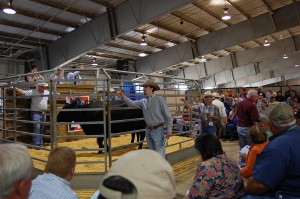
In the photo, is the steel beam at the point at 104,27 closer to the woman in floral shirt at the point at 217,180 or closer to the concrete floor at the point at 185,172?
the concrete floor at the point at 185,172

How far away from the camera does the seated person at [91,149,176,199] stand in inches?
35.5

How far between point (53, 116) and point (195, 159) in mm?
3487

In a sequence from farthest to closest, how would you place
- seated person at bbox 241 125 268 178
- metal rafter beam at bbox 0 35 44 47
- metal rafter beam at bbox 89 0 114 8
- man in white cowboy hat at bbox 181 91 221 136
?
metal rafter beam at bbox 0 35 44 47, metal rafter beam at bbox 89 0 114 8, man in white cowboy hat at bbox 181 91 221 136, seated person at bbox 241 125 268 178

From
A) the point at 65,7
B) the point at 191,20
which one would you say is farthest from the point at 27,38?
the point at 191,20

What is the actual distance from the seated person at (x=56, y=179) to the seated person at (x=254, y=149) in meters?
2.11

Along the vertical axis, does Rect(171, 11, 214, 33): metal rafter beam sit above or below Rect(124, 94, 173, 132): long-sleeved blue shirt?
above

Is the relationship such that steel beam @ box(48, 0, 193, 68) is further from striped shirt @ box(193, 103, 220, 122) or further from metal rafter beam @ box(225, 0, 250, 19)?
metal rafter beam @ box(225, 0, 250, 19)

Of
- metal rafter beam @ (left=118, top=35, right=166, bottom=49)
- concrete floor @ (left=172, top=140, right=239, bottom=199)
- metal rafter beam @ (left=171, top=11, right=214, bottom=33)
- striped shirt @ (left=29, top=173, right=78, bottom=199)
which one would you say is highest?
metal rafter beam @ (left=171, top=11, right=214, bottom=33)

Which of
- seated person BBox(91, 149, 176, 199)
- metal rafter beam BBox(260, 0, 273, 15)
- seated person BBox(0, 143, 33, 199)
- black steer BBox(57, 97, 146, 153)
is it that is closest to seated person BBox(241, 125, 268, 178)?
seated person BBox(91, 149, 176, 199)

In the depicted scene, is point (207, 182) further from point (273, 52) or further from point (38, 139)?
point (273, 52)

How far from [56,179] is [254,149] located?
2393 mm

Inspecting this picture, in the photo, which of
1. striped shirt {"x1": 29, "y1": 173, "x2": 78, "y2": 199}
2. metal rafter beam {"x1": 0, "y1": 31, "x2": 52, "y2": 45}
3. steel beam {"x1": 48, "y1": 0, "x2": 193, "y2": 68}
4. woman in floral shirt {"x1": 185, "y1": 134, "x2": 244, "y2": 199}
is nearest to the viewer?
striped shirt {"x1": 29, "y1": 173, "x2": 78, "y2": 199}

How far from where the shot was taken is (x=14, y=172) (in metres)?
1.12

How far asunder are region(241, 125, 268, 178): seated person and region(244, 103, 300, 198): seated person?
0.93 metres
